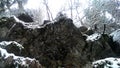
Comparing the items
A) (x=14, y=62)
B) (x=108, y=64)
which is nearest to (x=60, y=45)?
(x=14, y=62)

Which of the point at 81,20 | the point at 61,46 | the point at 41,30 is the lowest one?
the point at 81,20

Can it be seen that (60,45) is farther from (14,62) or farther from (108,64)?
(108,64)

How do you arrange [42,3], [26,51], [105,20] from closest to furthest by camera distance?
[26,51] < [105,20] < [42,3]

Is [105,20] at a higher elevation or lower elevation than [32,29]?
lower

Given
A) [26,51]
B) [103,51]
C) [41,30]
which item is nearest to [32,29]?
[41,30]

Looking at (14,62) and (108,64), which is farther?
(14,62)

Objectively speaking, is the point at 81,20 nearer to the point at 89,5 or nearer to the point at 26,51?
the point at 89,5

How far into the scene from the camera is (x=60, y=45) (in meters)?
15.0

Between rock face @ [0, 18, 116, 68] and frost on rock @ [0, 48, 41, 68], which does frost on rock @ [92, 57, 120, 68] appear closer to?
A: frost on rock @ [0, 48, 41, 68]

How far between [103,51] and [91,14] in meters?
16.9

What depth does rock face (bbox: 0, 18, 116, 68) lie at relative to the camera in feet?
48.1

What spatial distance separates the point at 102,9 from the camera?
101 feet

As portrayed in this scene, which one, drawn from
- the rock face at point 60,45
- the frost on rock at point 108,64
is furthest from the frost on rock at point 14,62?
the rock face at point 60,45

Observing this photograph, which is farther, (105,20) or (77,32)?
(105,20)
